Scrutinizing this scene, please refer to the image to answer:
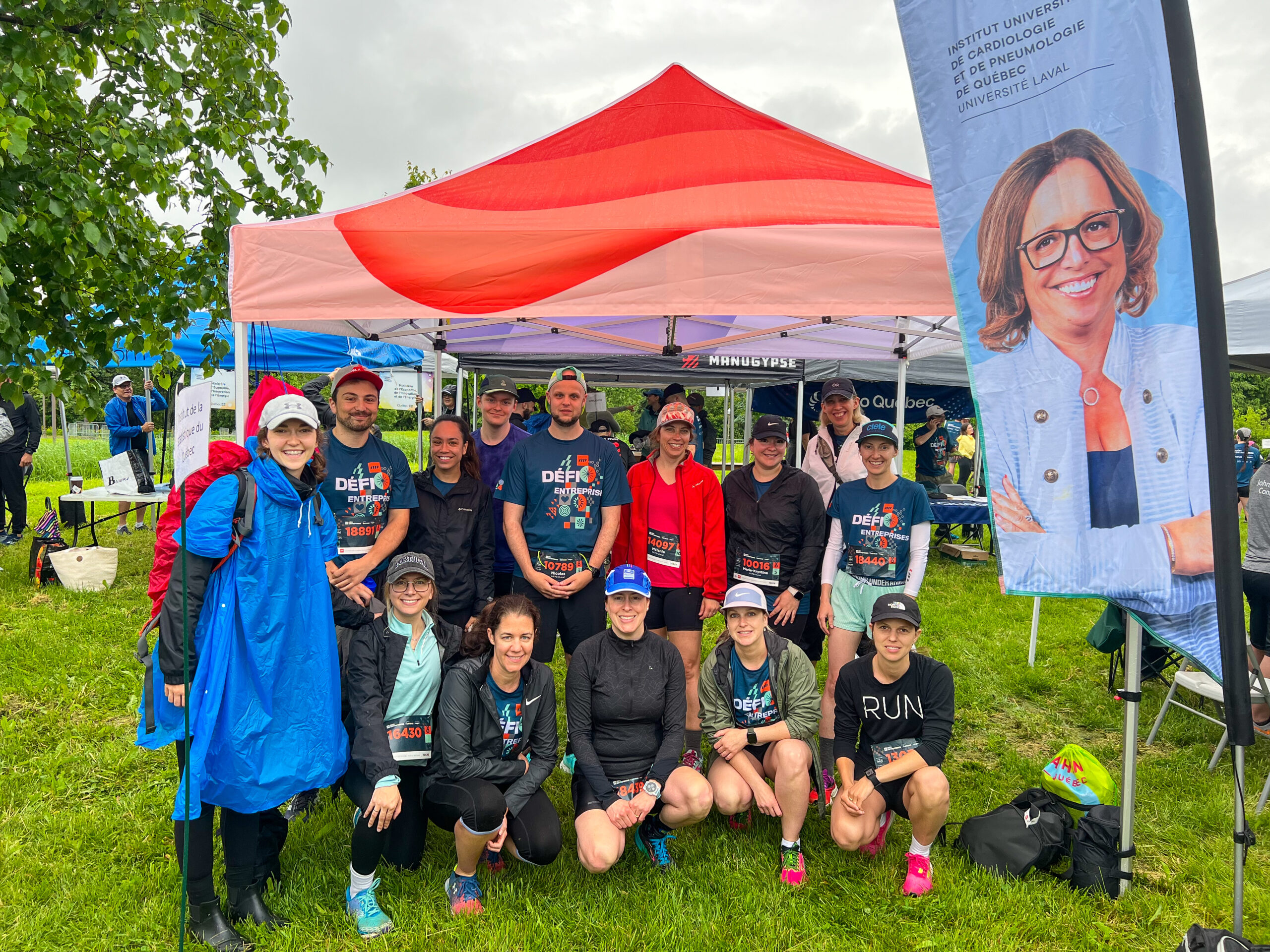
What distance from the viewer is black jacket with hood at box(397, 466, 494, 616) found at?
3465mm

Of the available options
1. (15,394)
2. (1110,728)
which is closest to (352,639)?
(15,394)

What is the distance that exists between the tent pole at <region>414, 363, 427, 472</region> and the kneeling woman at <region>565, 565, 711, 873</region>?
5536mm

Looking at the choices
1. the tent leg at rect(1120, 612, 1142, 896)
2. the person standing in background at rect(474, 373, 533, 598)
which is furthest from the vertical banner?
the person standing in background at rect(474, 373, 533, 598)

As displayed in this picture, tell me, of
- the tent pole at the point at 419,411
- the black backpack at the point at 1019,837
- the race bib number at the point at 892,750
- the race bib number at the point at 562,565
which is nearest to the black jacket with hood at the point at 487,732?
the race bib number at the point at 562,565

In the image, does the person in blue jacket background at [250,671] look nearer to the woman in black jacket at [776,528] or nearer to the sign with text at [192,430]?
the sign with text at [192,430]

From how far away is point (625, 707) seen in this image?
2.95 meters

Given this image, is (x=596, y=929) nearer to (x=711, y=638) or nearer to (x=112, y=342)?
(x=711, y=638)

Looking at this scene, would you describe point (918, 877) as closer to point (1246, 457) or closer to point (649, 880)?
point (649, 880)

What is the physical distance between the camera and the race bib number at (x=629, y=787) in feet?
9.43

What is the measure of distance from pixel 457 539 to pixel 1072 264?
102 inches

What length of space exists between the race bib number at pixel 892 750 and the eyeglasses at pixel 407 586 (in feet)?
6.09

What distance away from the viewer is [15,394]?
397cm

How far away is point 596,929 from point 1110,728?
3.37m

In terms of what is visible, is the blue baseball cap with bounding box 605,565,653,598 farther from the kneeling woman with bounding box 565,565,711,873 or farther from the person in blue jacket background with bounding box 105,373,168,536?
the person in blue jacket background with bounding box 105,373,168,536
